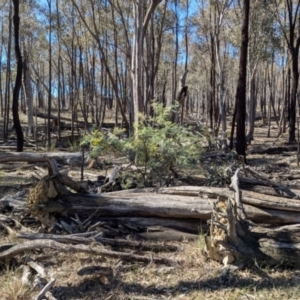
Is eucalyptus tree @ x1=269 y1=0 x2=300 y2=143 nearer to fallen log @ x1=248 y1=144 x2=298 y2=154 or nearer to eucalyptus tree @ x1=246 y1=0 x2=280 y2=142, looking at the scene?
eucalyptus tree @ x1=246 y1=0 x2=280 y2=142

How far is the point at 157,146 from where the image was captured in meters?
6.14

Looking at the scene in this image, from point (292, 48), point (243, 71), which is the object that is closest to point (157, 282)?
point (243, 71)

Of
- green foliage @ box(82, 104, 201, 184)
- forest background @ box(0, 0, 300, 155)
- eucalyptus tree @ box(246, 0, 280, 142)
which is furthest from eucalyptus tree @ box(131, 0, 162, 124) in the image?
eucalyptus tree @ box(246, 0, 280, 142)

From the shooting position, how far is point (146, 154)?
20.2ft

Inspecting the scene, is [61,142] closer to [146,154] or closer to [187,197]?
[146,154]

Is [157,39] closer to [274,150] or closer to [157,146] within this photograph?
[274,150]

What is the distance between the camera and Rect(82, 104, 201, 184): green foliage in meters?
5.99

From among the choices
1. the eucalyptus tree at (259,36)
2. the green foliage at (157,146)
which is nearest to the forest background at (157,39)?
the eucalyptus tree at (259,36)

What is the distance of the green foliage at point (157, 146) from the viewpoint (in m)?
5.99

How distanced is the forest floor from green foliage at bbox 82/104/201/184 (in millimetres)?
1898

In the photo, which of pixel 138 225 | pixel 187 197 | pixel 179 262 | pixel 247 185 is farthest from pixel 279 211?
pixel 138 225

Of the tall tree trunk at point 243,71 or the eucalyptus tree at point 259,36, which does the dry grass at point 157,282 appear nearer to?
the tall tree trunk at point 243,71

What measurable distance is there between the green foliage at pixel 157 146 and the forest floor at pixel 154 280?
190cm

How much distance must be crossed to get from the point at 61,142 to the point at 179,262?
571 inches
